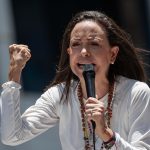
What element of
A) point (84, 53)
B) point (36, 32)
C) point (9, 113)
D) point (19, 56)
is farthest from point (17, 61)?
point (36, 32)

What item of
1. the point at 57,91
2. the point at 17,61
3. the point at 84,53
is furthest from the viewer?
the point at 57,91

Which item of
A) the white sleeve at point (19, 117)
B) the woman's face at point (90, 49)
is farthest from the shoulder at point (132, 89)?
the white sleeve at point (19, 117)

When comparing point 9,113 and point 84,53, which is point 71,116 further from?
point 84,53

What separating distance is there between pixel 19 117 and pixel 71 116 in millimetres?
282

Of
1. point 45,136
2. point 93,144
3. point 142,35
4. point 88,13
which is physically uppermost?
point 88,13

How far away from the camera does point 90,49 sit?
12.6ft

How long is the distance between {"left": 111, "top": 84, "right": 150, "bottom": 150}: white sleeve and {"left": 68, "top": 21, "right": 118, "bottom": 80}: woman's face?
0.22 meters

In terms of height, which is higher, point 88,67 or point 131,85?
point 88,67

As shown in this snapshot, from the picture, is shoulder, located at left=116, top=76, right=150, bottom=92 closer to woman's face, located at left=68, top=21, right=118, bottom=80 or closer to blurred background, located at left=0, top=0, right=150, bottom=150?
woman's face, located at left=68, top=21, right=118, bottom=80

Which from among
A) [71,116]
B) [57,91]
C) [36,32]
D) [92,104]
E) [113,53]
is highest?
[113,53]

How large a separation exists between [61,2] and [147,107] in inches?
233

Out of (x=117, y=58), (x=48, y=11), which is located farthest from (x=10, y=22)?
(x=117, y=58)

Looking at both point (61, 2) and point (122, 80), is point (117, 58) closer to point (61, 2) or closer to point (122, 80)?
point (122, 80)

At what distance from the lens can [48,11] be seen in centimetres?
957
